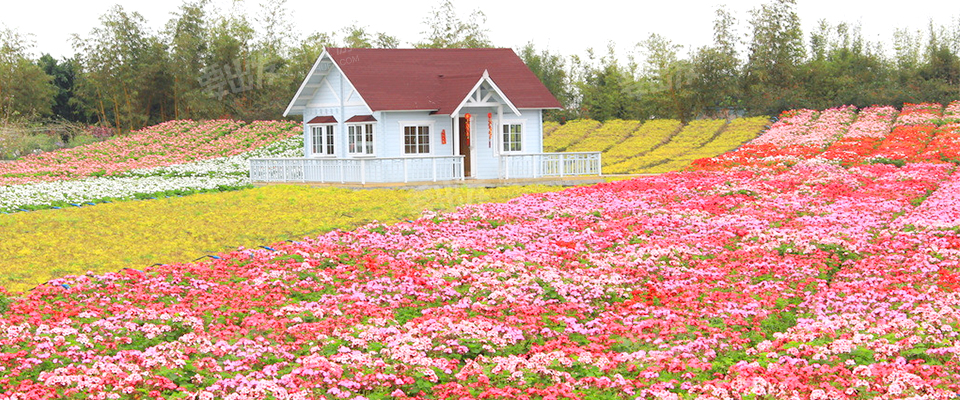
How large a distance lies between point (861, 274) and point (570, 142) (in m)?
33.9

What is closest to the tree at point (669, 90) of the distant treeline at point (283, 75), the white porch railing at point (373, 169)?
the distant treeline at point (283, 75)

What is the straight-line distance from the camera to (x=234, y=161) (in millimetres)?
39594

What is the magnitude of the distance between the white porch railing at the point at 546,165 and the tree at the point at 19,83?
37.2m

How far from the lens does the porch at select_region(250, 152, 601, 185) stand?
28.6 m

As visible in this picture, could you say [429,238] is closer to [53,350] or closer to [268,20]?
[53,350]

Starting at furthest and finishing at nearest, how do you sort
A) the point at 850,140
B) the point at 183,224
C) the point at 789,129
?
the point at 789,129 → the point at 850,140 → the point at 183,224

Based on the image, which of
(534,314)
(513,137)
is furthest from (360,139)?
(534,314)

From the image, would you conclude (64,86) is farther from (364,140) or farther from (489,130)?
(489,130)

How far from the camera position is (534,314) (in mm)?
11047

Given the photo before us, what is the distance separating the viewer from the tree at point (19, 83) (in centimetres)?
5506

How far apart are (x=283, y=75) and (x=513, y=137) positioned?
30.4 meters

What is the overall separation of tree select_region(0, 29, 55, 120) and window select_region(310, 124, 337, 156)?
30.6m

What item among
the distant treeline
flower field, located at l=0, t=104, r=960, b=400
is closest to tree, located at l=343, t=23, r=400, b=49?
the distant treeline

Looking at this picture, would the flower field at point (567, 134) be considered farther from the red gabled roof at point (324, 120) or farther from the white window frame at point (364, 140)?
the white window frame at point (364, 140)
